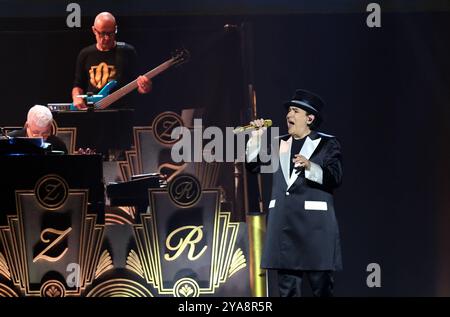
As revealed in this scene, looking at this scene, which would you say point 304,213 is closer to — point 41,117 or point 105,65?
point 105,65

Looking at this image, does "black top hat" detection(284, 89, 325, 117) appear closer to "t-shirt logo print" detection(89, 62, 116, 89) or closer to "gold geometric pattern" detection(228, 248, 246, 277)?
"gold geometric pattern" detection(228, 248, 246, 277)

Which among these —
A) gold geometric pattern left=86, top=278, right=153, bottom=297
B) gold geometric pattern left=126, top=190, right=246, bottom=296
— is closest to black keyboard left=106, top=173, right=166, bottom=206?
gold geometric pattern left=126, top=190, right=246, bottom=296

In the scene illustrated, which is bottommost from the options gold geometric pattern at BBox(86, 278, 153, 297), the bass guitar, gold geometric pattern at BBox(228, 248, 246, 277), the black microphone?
gold geometric pattern at BBox(86, 278, 153, 297)

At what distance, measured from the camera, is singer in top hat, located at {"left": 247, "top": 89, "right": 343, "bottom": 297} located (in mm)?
5293

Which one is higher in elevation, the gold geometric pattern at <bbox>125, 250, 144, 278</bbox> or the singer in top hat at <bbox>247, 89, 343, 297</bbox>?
the singer in top hat at <bbox>247, 89, 343, 297</bbox>

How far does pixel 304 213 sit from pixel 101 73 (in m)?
1.59

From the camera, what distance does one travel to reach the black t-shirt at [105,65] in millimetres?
5910

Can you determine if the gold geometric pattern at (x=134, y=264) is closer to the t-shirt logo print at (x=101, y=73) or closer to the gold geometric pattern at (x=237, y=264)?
the gold geometric pattern at (x=237, y=264)

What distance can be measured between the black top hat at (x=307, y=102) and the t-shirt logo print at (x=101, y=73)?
→ 115 centimetres

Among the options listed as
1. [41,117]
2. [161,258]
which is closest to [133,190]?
[161,258]

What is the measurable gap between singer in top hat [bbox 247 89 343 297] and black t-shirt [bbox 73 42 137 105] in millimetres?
961

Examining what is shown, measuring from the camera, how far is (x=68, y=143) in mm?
5812
